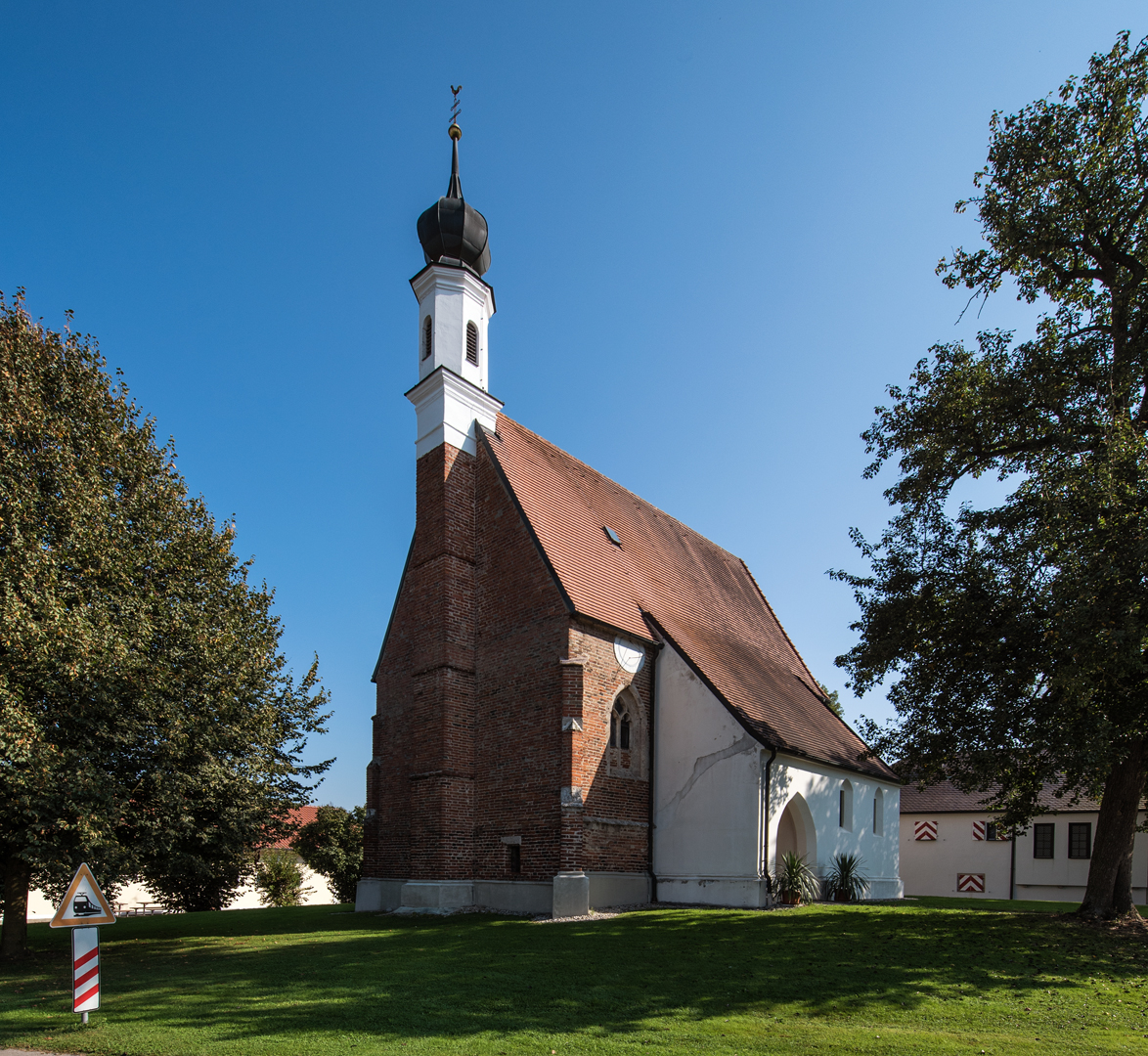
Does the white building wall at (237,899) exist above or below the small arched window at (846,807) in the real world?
below

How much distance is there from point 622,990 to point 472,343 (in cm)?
1532

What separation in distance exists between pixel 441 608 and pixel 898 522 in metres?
9.64

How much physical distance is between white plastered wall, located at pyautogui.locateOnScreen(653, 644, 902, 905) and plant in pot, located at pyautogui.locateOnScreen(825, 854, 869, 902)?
38 centimetres

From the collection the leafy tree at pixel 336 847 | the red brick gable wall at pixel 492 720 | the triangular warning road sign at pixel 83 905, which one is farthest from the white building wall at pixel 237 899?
the triangular warning road sign at pixel 83 905

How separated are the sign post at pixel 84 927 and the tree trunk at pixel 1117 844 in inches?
547

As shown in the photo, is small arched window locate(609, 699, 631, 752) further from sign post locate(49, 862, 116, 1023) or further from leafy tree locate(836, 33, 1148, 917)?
sign post locate(49, 862, 116, 1023)

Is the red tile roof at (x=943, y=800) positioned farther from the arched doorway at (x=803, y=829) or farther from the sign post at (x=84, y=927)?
the sign post at (x=84, y=927)

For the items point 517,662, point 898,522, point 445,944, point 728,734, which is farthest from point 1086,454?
point 445,944

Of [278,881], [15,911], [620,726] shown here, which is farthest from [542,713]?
[278,881]

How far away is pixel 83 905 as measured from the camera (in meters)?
8.23

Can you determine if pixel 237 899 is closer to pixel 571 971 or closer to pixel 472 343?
pixel 472 343

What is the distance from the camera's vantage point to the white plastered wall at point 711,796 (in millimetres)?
16500

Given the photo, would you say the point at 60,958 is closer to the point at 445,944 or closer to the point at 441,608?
the point at 445,944

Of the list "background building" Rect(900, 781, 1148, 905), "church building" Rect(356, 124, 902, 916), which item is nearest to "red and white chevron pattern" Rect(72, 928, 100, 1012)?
"church building" Rect(356, 124, 902, 916)
